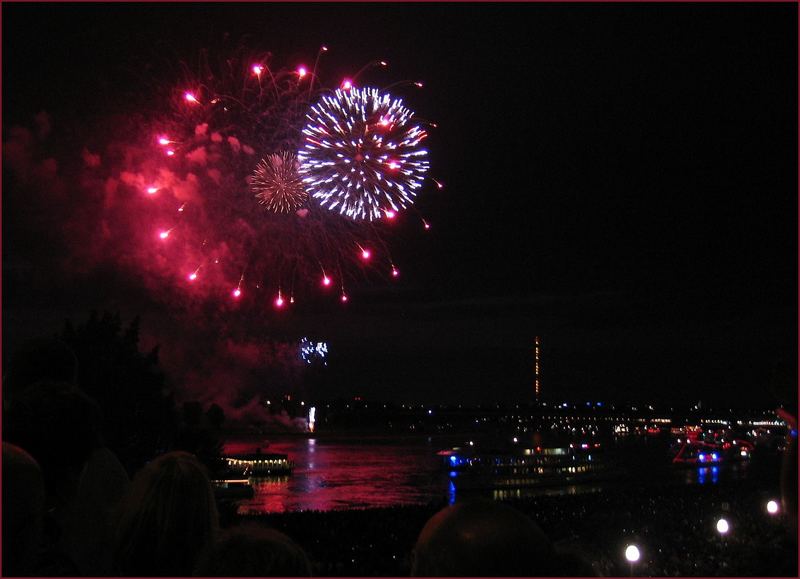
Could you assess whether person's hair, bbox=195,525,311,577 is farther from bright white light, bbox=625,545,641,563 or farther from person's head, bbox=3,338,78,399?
bright white light, bbox=625,545,641,563

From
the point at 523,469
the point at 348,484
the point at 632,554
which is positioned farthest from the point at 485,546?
the point at 523,469

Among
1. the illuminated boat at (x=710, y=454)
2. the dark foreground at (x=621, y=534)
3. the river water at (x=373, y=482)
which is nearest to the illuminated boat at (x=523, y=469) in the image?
the river water at (x=373, y=482)

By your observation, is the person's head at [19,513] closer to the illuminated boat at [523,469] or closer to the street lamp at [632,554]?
the street lamp at [632,554]

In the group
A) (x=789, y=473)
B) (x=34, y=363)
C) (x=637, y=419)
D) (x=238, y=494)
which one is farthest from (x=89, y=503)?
(x=637, y=419)

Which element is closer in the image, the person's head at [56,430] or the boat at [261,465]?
the person's head at [56,430]

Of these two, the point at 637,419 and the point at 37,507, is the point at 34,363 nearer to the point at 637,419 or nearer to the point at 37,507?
the point at 37,507

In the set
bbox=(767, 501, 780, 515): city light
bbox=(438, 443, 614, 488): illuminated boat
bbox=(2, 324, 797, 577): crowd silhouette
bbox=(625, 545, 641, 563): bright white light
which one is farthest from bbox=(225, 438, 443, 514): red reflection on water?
bbox=(2, 324, 797, 577): crowd silhouette
